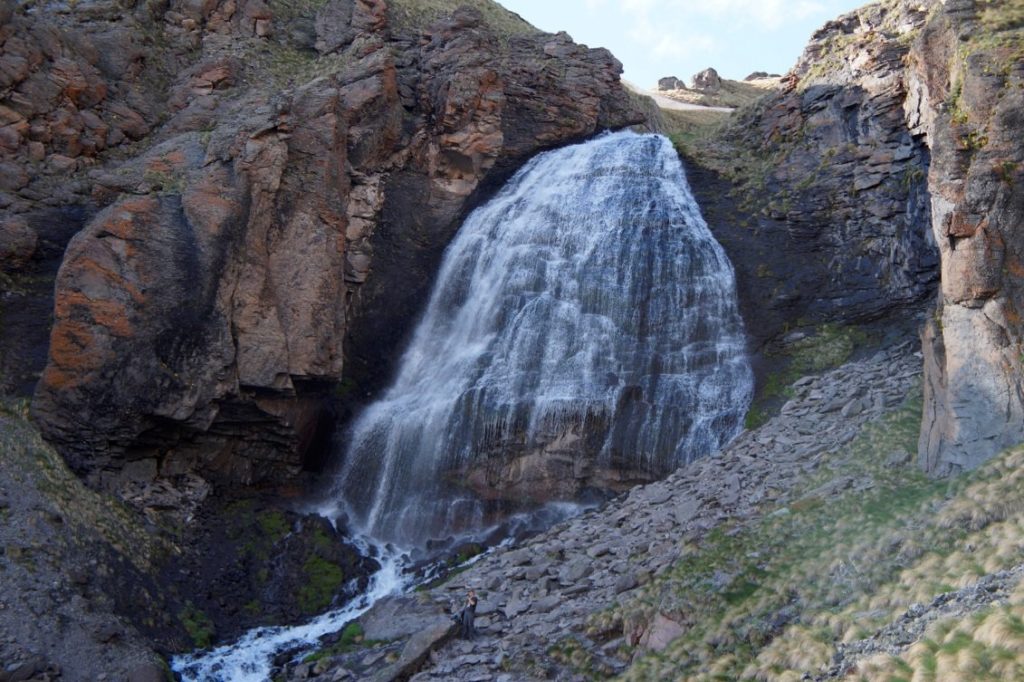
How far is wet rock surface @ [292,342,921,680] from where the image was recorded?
52.1ft

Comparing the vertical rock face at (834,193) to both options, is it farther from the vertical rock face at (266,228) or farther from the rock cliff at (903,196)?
the vertical rock face at (266,228)

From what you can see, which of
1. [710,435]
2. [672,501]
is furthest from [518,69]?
[672,501]

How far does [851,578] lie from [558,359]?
1346cm

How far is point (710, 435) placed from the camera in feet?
78.1

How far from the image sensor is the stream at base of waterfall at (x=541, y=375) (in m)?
23.7

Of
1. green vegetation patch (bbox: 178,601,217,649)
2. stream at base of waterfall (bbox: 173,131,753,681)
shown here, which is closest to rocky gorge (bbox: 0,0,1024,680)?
green vegetation patch (bbox: 178,601,217,649)

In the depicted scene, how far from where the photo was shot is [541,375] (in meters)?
25.7

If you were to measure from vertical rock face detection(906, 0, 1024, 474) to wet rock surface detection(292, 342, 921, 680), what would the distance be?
7.67ft

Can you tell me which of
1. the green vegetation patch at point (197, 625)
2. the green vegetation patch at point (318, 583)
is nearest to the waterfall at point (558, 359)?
the green vegetation patch at point (318, 583)

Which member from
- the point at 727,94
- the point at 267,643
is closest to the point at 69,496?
the point at 267,643

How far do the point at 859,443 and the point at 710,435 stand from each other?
513cm

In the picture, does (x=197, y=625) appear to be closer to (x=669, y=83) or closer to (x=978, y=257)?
(x=978, y=257)

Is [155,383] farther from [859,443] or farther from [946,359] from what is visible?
[946,359]

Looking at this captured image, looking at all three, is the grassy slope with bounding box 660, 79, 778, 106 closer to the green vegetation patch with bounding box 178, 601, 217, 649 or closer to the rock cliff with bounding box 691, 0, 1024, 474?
the rock cliff with bounding box 691, 0, 1024, 474
